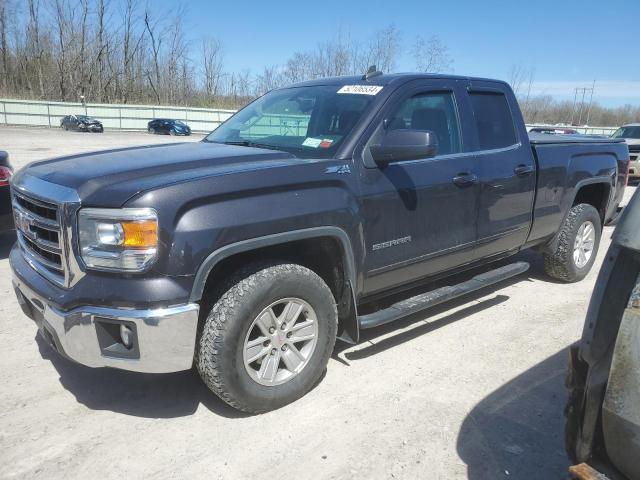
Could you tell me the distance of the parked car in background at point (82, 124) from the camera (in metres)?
37.9

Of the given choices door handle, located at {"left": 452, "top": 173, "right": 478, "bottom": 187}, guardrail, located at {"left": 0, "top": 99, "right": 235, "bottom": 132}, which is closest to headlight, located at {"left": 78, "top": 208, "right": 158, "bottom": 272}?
door handle, located at {"left": 452, "top": 173, "right": 478, "bottom": 187}

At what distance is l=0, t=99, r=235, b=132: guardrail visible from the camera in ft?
140

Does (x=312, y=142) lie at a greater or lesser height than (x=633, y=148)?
greater

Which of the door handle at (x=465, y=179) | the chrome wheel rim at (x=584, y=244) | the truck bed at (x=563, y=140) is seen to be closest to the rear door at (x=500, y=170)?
the door handle at (x=465, y=179)

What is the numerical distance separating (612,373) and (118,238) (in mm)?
2130

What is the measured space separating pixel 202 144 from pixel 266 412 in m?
1.95

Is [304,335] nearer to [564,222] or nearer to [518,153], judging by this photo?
[518,153]

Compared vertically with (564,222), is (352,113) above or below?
above

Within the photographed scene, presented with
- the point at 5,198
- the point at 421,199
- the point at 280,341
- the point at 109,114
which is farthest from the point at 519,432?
the point at 109,114

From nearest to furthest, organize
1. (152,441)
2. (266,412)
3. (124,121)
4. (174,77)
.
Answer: (152,441) < (266,412) < (124,121) < (174,77)

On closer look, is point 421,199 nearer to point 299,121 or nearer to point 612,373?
point 299,121

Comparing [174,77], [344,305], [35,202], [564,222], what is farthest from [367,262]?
[174,77]

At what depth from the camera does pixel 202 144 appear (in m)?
3.77

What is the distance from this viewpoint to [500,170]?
416 cm
